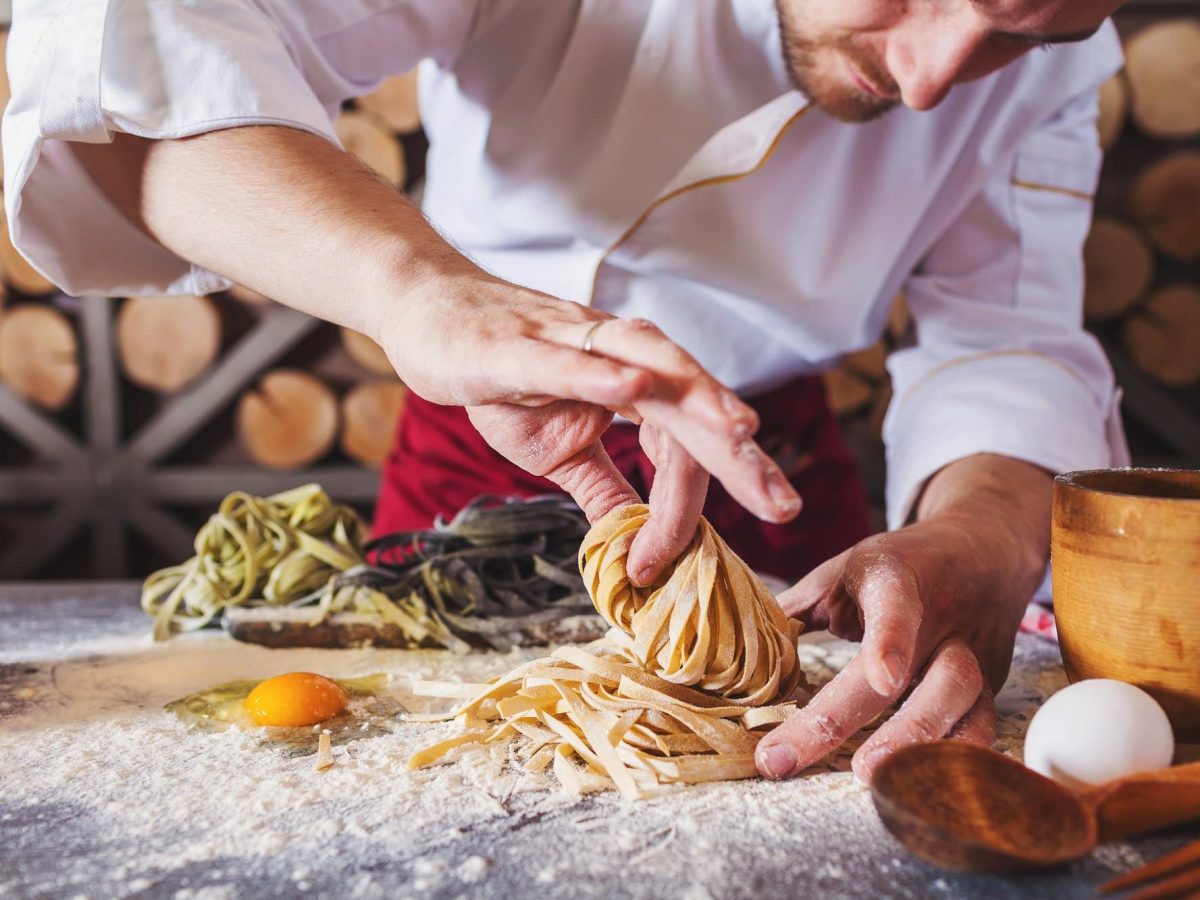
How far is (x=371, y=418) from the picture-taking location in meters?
3.47

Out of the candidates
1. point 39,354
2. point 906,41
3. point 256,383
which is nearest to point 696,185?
point 906,41

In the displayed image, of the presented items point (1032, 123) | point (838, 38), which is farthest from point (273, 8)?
point (1032, 123)

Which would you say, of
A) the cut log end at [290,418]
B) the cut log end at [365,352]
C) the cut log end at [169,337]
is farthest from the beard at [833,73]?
the cut log end at [169,337]

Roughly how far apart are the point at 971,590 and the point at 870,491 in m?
2.42

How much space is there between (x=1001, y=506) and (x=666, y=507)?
58cm

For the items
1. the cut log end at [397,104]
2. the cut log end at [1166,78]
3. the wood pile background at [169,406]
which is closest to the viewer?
the cut log end at [1166,78]

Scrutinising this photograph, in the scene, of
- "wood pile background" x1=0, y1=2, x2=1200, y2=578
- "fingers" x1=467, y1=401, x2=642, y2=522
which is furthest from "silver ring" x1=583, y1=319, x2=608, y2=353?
"wood pile background" x1=0, y1=2, x2=1200, y2=578

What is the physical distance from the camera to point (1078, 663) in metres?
0.96

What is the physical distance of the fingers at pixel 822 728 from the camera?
897 mm

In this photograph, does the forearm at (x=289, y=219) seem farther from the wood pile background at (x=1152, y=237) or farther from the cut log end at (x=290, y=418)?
the wood pile background at (x=1152, y=237)

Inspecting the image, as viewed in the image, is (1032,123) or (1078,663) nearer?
(1078,663)

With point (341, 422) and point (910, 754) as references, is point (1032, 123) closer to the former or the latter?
point (910, 754)

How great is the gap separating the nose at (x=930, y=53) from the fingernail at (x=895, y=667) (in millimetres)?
697

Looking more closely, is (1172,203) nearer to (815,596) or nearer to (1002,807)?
(815,596)
